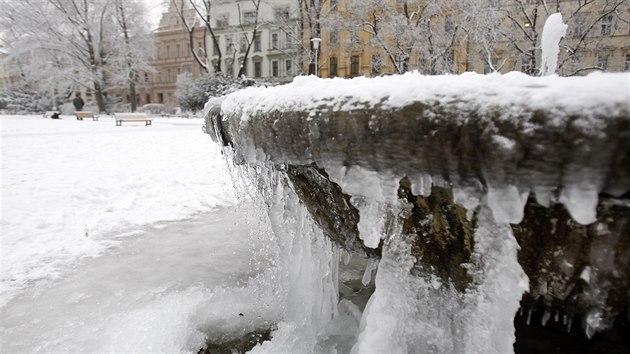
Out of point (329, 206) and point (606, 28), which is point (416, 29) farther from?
point (329, 206)

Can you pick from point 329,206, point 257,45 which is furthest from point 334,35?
point 329,206

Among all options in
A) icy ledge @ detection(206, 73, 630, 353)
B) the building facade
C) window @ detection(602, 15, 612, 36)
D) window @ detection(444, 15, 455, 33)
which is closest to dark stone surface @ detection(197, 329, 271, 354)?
icy ledge @ detection(206, 73, 630, 353)

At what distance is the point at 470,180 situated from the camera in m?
0.92

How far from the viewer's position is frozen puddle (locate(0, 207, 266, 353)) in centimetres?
186

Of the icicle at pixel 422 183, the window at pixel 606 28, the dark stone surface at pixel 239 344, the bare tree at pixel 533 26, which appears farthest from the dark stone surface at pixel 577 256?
the window at pixel 606 28

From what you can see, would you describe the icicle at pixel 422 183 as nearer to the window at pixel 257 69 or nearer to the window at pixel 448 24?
the window at pixel 448 24

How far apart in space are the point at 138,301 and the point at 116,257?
2.98ft

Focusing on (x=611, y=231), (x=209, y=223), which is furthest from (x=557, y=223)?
(x=209, y=223)

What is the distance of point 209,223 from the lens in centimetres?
395

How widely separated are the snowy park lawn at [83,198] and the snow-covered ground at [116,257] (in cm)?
1

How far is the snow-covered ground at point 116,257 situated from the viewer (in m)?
1.96

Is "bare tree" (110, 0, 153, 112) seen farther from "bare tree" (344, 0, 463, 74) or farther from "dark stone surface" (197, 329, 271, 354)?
"dark stone surface" (197, 329, 271, 354)

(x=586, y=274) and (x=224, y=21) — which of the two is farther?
(x=224, y=21)

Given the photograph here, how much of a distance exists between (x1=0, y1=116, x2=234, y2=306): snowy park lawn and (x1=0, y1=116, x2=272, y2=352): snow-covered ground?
0.6 inches
